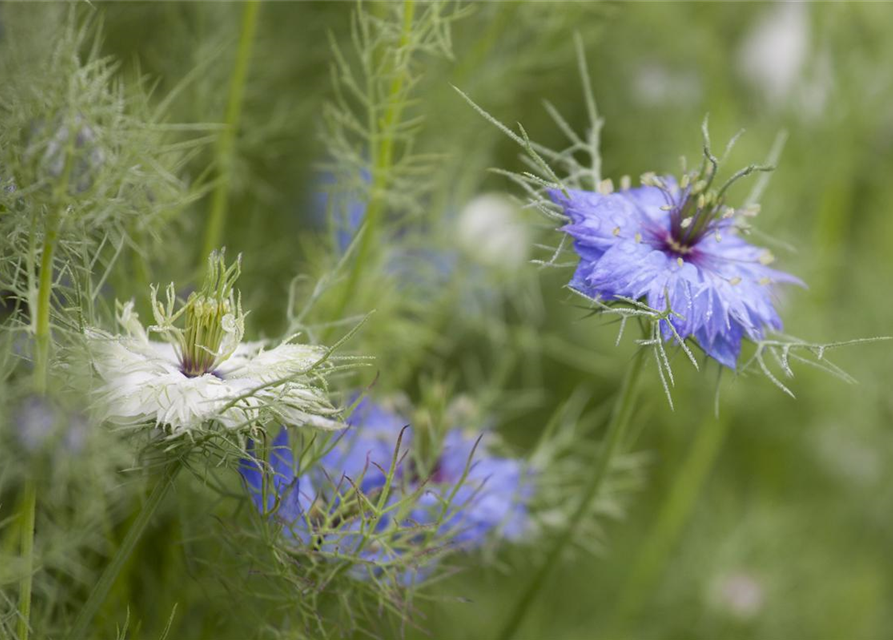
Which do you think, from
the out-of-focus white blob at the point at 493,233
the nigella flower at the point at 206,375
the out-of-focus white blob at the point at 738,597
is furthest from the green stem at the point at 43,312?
the out-of-focus white blob at the point at 738,597

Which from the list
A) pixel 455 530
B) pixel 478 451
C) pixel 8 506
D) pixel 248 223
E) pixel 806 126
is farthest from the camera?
pixel 806 126

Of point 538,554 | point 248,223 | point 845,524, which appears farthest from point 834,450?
point 248,223

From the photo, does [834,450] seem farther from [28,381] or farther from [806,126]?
[28,381]

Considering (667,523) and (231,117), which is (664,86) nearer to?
(667,523)

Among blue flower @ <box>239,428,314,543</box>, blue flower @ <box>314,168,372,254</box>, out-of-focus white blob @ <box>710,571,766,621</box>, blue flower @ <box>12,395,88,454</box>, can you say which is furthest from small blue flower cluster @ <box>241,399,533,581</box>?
out-of-focus white blob @ <box>710,571,766,621</box>

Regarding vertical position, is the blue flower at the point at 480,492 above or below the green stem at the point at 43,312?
below

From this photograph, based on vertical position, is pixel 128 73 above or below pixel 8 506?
above

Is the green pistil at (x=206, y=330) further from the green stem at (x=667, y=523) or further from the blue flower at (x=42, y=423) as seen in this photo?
the green stem at (x=667, y=523)
